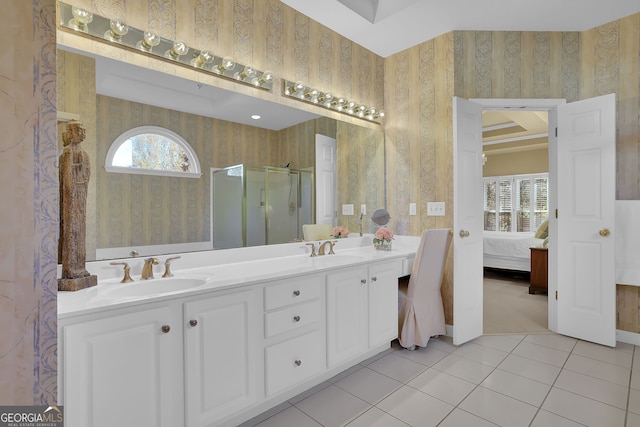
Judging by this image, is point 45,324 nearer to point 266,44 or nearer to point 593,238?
point 266,44

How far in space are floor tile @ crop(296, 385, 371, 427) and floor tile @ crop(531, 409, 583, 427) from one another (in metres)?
0.90

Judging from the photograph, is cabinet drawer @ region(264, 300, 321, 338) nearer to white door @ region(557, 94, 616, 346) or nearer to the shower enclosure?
the shower enclosure

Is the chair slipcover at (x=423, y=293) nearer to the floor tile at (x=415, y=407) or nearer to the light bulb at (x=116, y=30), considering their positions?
the floor tile at (x=415, y=407)

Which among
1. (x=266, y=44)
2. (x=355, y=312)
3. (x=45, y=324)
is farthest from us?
(x=266, y=44)

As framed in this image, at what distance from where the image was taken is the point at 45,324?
29.0 inches

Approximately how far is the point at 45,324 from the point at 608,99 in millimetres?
3741

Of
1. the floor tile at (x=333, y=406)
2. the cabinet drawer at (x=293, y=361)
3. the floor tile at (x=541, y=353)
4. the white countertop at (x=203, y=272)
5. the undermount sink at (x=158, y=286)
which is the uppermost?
the white countertop at (x=203, y=272)

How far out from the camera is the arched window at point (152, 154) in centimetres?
172

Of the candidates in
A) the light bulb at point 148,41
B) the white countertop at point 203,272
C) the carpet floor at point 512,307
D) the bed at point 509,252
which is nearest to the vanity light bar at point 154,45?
the light bulb at point 148,41

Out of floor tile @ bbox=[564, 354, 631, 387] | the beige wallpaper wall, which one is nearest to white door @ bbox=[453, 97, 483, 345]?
floor tile @ bbox=[564, 354, 631, 387]

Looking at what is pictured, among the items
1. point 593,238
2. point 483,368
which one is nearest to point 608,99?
point 593,238

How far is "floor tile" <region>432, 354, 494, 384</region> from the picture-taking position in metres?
2.16

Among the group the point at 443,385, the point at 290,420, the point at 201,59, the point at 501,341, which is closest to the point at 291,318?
the point at 290,420

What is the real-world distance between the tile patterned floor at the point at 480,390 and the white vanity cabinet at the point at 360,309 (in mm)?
213
